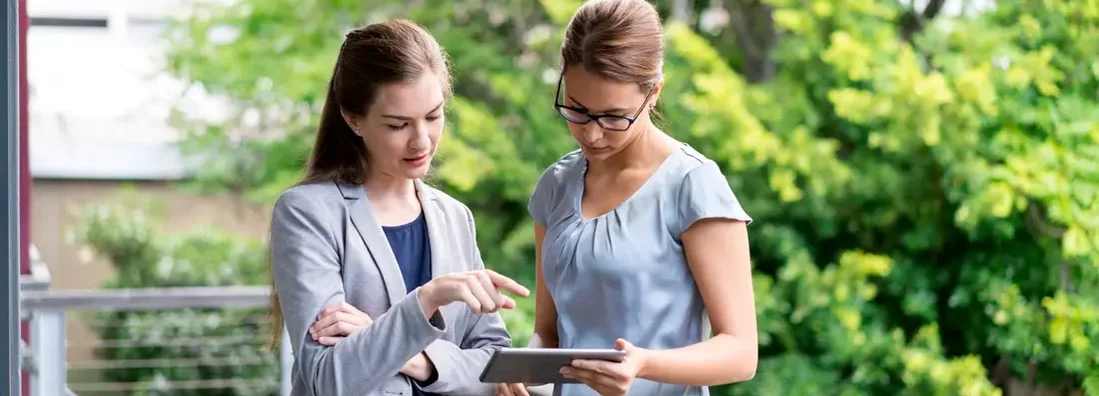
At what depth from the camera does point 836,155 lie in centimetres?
516

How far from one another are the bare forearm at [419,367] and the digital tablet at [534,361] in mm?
181

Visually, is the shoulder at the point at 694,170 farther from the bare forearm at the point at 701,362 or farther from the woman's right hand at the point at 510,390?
the woman's right hand at the point at 510,390

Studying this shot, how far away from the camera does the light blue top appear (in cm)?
152

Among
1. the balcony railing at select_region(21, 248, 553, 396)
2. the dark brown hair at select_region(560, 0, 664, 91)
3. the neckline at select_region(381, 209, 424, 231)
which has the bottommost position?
the balcony railing at select_region(21, 248, 553, 396)

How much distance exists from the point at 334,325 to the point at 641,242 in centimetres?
38

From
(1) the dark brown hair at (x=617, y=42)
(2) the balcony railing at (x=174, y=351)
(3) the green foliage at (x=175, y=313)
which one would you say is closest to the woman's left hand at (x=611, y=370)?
(1) the dark brown hair at (x=617, y=42)

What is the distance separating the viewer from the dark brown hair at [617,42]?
1500 mm

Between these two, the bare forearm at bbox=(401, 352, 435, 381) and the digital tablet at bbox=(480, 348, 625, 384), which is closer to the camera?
the digital tablet at bbox=(480, 348, 625, 384)

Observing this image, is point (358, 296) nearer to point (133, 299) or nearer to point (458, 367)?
point (458, 367)

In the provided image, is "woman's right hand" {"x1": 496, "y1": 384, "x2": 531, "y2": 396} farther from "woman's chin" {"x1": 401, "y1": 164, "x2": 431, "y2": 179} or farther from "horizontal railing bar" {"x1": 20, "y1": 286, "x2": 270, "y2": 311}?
"horizontal railing bar" {"x1": 20, "y1": 286, "x2": 270, "y2": 311}

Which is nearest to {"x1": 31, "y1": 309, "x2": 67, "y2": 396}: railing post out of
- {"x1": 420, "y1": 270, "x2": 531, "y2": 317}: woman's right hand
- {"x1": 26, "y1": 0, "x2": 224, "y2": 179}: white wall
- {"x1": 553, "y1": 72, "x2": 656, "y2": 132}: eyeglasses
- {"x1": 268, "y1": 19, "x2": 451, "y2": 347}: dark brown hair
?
{"x1": 268, "y1": 19, "x2": 451, "y2": 347}: dark brown hair

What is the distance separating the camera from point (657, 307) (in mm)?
1533

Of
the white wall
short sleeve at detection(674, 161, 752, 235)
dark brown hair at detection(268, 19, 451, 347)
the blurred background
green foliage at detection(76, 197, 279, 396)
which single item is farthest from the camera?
the white wall

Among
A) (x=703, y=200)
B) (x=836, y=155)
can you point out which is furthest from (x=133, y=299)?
(x=836, y=155)
